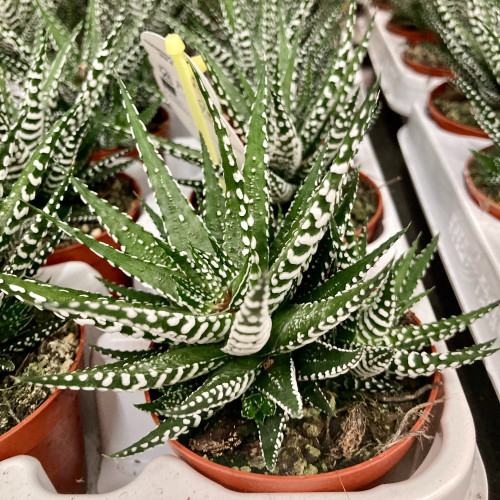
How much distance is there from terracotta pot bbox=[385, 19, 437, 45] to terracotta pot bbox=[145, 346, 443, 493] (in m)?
1.30

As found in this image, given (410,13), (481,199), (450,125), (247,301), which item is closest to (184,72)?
(247,301)

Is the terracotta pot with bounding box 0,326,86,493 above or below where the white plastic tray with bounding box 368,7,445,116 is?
below

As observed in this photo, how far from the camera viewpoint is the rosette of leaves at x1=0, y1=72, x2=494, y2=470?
1.36 ft

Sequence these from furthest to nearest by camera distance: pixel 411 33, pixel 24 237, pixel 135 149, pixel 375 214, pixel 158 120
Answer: pixel 411 33 < pixel 158 120 < pixel 135 149 < pixel 375 214 < pixel 24 237

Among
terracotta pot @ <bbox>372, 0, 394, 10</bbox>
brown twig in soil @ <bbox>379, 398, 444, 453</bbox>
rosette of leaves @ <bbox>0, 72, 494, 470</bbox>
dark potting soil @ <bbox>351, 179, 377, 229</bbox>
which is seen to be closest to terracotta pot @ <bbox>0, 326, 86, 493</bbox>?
rosette of leaves @ <bbox>0, 72, 494, 470</bbox>

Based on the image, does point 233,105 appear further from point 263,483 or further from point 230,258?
point 263,483

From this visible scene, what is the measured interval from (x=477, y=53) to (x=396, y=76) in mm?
471

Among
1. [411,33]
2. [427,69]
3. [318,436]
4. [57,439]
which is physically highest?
[411,33]

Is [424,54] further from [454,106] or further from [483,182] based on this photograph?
[483,182]

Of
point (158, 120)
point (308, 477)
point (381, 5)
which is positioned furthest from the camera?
point (381, 5)

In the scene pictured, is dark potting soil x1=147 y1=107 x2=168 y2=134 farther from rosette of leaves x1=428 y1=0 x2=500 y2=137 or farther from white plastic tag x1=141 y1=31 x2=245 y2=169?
rosette of leaves x1=428 y1=0 x2=500 y2=137

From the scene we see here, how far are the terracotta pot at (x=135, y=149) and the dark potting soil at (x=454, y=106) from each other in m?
0.65

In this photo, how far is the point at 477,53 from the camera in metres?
0.97

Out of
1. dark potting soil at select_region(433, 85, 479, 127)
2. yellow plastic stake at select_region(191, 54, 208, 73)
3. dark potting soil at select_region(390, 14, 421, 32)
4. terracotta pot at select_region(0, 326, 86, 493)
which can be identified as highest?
dark potting soil at select_region(390, 14, 421, 32)
